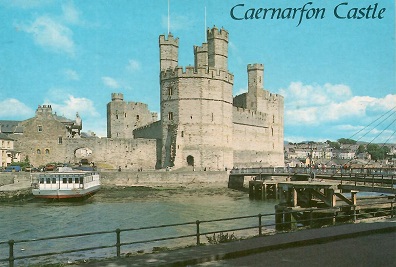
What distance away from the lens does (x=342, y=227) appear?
526 inches

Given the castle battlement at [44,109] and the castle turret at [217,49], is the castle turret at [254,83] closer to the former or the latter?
the castle turret at [217,49]

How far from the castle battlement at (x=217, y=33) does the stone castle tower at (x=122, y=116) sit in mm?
19139

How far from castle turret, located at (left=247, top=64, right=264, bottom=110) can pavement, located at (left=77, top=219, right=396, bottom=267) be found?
54.2m

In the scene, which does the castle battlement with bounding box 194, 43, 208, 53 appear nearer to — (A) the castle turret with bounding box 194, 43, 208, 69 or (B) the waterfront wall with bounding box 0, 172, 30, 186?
(A) the castle turret with bounding box 194, 43, 208, 69

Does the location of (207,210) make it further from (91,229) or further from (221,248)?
(221,248)

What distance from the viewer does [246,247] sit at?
10.3 m

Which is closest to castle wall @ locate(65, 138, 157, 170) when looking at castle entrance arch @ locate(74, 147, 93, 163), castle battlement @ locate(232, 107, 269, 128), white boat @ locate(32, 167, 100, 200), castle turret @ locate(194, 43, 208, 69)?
castle entrance arch @ locate(74, 147, 93, 163)

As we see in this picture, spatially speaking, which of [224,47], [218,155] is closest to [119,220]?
[218,155]

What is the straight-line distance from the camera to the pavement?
29.7ft

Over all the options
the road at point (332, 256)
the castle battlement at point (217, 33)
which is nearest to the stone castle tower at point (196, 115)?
the castle battlement at point (217, 33)

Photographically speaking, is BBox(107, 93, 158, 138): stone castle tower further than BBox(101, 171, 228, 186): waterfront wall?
Yes

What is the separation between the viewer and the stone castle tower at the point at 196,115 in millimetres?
49281

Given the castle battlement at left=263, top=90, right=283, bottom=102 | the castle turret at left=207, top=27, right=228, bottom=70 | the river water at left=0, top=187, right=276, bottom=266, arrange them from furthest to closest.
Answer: the castle battlement at left=263, top=90, right=283, bottom=102 < the castle turret at left=207, top=27, right=228, bottom=70 < the river water at left=0, top=187, right=276, bottom=266

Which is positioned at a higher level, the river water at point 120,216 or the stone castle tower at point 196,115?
the stone castle tower at point 196,115
